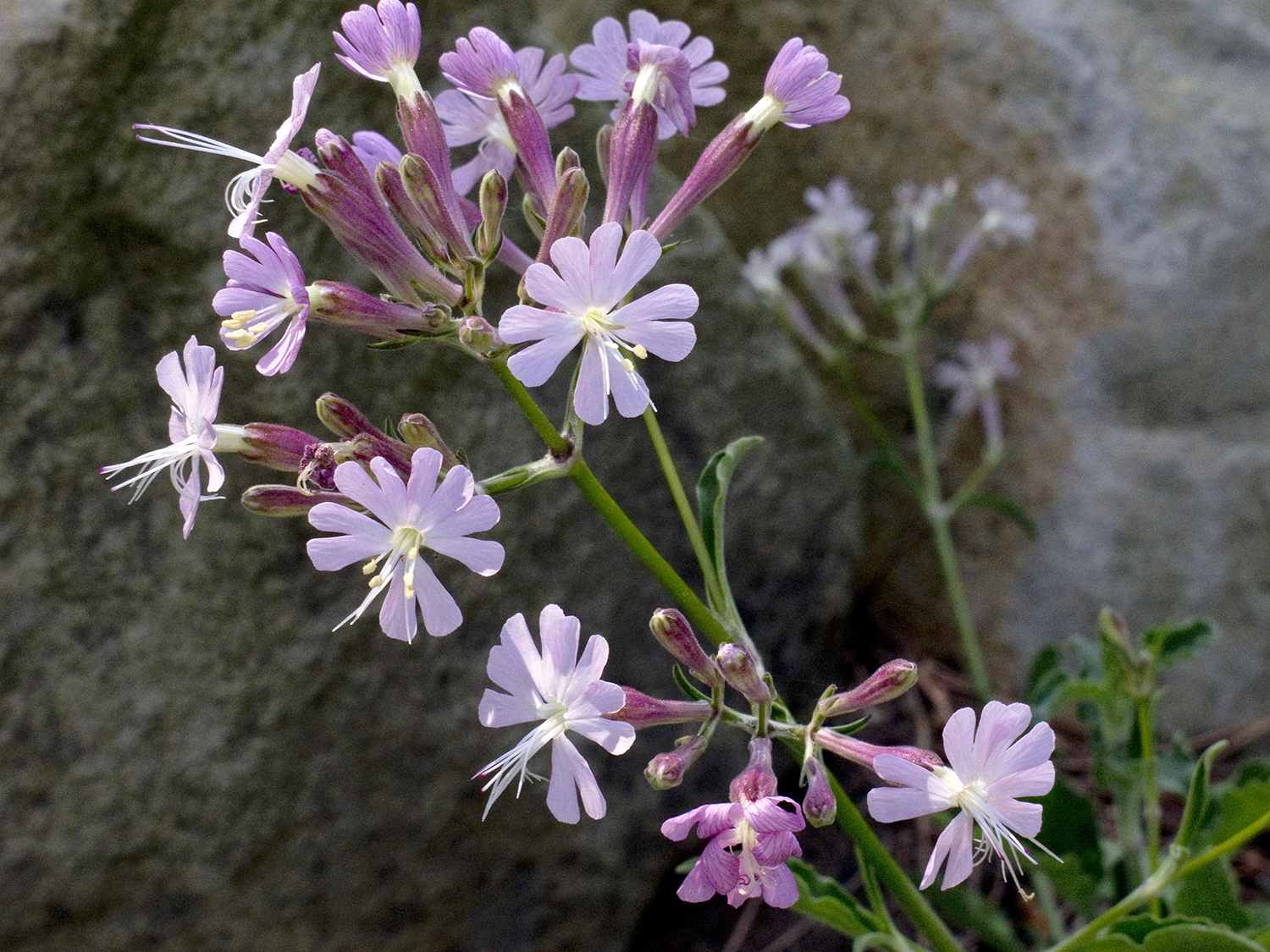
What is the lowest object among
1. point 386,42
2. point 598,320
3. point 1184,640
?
point 1184,640

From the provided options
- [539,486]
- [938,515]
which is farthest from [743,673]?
[938,515]

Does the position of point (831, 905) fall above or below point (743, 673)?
below

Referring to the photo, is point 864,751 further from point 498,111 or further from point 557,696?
point 498,111

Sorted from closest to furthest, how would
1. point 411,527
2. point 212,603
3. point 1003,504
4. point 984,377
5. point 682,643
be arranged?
point 411,527, point 682,643, point 212,603, point 1003,504, point 984,377

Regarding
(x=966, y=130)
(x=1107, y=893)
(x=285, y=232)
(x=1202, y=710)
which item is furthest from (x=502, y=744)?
(x=966, y=130)

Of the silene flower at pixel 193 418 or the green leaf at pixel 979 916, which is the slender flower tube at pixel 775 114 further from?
the green leaf at pixel 979 916

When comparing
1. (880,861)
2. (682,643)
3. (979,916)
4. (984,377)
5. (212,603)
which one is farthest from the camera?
(984,377)

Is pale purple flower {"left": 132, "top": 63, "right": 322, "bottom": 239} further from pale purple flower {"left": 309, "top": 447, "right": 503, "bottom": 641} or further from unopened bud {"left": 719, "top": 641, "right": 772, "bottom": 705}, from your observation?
unopened bud {"left": 719, "top": 641, "right": 772, "bottom": 705}

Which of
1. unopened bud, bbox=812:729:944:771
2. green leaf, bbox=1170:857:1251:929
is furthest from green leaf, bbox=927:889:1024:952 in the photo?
unopened bud, bbox=812:729:944:771

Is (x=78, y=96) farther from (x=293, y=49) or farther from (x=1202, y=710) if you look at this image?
(x=1202, y=710)
